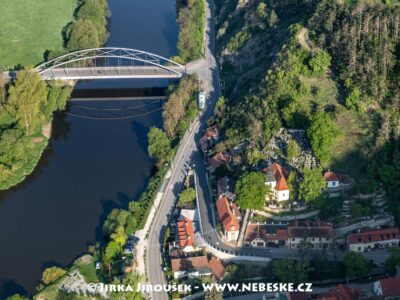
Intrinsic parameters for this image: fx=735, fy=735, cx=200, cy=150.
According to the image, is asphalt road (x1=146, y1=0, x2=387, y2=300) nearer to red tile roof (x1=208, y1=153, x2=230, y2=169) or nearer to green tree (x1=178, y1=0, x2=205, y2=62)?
red tile roof (x1=208, y1=153, x2=230, y2=169)

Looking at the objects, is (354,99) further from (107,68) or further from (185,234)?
(107,68)

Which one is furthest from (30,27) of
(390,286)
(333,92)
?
(390,286)

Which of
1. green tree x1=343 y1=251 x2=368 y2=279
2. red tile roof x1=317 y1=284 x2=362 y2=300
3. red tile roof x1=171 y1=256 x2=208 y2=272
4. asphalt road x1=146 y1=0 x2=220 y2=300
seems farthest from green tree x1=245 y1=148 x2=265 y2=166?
red tile roof x1=317 y1=284 x2=362 y2=300

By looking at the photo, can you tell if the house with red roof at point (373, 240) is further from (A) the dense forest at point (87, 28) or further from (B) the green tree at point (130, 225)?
(A) the dense forest at point (87, 28)

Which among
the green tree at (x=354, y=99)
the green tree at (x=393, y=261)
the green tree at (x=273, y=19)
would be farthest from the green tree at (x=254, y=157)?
the green tree at (x=273, y=19)

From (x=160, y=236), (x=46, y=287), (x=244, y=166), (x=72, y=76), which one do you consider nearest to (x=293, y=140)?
(x=244, y=166)

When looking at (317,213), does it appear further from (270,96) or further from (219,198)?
(270,96)
